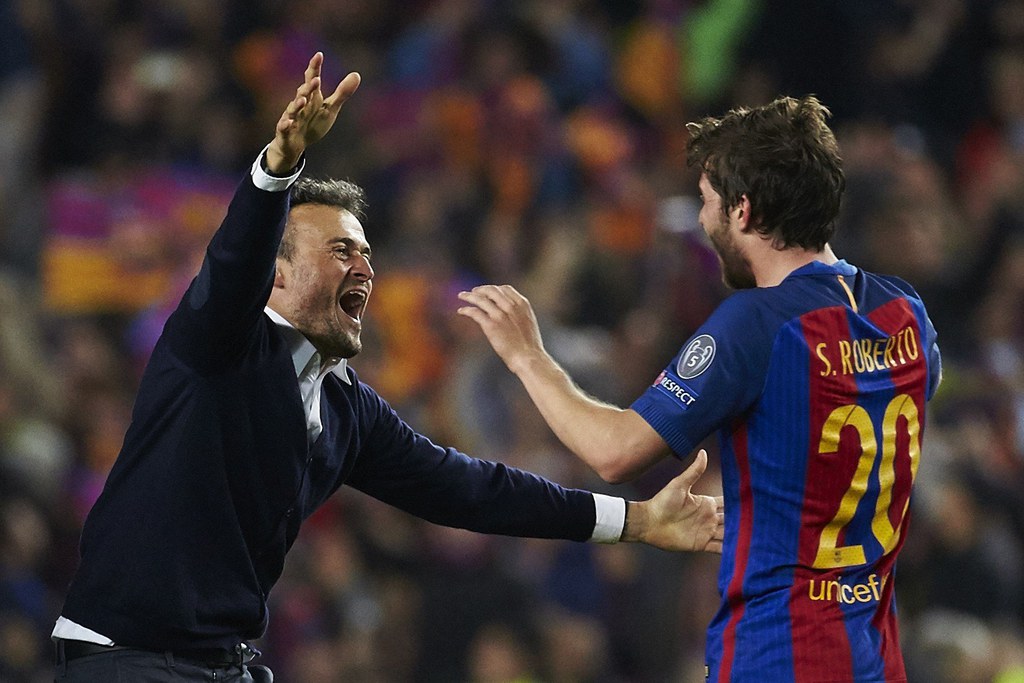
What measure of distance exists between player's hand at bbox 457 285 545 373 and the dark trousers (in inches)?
38.7

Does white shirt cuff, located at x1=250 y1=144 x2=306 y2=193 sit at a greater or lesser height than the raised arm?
greater

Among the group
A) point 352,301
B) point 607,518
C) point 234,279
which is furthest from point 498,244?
point 234,279

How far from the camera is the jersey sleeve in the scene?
3451 millimetres

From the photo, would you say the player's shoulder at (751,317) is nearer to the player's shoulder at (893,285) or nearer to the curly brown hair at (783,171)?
the curly brown hair at (783,171)

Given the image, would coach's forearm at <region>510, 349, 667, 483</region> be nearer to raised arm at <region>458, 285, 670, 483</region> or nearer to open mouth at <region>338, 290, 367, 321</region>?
raised arm at <region>458, 285, 670, 483</region>

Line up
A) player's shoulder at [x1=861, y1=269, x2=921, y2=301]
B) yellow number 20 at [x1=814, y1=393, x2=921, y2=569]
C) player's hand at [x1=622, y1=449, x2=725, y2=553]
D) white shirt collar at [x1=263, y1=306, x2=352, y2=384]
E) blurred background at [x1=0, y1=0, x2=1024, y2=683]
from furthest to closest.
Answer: blurred background at [x1=0, y1=0, x2=1024, y2=683]
player's hand at [x1=622, y1=449, x2=725, y2=553]
white shirt collar at [x1=263, y1=306, x2=352, y2=384]
player's shoulder at [x1=861, y1=269, x2=921, y2=301]
yellow number 20 at [x1=814, y1=393, x2=921, y2=569]

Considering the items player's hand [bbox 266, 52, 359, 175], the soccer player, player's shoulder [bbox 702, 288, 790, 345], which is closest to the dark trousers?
the soccer player

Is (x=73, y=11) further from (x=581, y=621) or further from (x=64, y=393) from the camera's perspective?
(x=581, y=621)

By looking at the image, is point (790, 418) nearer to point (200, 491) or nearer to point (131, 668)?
point (200, 491)

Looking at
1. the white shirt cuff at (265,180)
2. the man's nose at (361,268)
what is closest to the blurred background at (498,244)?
the man's nose at (361,268)

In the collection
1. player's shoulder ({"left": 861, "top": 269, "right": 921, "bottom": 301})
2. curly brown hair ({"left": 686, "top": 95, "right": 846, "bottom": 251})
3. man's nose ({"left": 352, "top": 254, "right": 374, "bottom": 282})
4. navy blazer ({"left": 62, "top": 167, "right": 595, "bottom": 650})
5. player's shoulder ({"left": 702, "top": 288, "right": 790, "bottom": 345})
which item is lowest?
navy blazer ({"left": 62, "top": 167, "right": 595, "bottom": 650})

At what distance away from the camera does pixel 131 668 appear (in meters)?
3.70

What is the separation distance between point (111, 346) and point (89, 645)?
15.9ft

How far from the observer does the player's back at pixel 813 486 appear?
3457 mm
